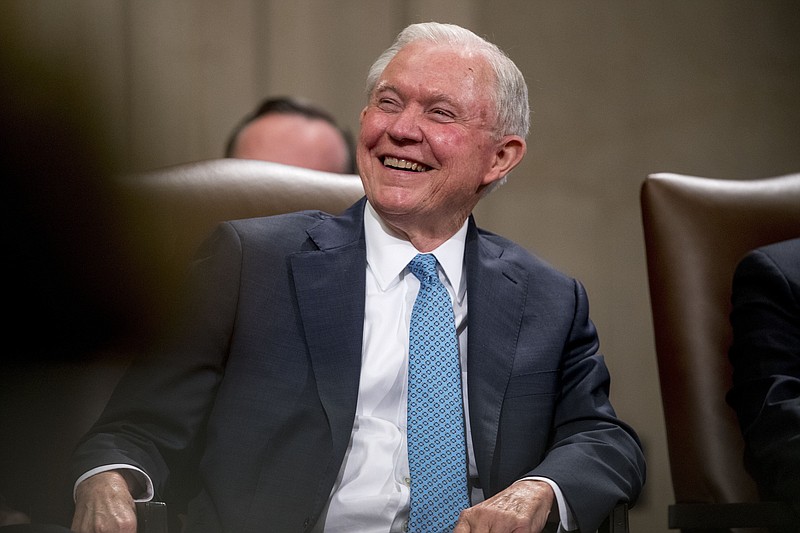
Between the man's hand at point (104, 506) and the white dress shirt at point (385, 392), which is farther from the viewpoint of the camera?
the white dress shirt at point (385, 392)

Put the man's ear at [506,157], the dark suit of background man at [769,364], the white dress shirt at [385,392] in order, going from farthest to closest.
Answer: the man's ear at [506,157] → the dark suit of background man at [769,364] → the white dress shirt at [385,392]

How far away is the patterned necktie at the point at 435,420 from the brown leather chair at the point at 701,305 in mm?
421

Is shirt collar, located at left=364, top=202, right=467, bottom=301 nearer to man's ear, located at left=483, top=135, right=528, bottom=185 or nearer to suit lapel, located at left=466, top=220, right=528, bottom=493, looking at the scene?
suit lapel, located at left=466, top=220, right=528, bottom=493

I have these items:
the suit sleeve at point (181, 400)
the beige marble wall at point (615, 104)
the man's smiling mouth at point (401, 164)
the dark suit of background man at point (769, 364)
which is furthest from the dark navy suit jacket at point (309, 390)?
the beige marble wall at point (615, 104)

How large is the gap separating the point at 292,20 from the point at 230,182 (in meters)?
1.14

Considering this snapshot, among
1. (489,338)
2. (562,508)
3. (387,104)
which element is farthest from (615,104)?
(562,508)

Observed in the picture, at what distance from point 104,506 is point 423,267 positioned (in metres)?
0.63

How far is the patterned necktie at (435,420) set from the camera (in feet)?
4.45

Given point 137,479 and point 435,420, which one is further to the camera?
point 435,420

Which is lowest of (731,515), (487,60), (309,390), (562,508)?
(731,515)

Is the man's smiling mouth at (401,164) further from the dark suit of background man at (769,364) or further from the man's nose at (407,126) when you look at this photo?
the dark suit of background man at (769,364)

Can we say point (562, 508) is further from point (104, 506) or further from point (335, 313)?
point (104, 506)

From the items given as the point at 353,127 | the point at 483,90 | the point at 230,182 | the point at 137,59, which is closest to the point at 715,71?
the point at 353,127

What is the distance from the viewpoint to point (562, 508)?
1.28 metres
